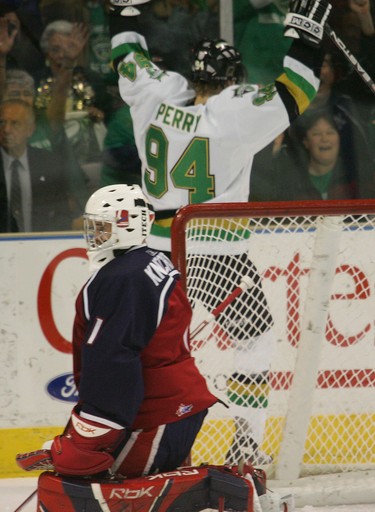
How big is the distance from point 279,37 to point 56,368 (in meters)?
1.50

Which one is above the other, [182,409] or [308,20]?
[308,20]

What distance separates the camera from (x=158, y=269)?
8.29ft

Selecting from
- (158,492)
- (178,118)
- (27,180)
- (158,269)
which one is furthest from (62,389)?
(158,269)

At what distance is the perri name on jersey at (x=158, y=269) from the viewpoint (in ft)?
8.16

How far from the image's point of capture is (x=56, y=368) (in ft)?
13.0

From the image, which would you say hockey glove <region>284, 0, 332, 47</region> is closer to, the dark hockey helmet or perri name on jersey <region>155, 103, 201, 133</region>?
the dark hockey helmet

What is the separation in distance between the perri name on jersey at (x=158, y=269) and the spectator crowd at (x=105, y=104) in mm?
1658

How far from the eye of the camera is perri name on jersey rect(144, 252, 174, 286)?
2.49m

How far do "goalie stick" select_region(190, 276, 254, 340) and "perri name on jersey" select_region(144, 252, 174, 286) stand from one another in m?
0.66

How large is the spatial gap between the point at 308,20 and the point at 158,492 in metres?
1.70

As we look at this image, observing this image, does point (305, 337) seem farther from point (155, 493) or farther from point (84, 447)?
point (84, 447)

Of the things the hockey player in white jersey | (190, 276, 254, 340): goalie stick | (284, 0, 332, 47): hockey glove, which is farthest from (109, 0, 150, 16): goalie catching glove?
(190, 276, 254, 340): goalie stick

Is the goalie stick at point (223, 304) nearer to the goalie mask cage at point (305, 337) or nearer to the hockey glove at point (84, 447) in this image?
the goalie mask cage at point (305, 337)

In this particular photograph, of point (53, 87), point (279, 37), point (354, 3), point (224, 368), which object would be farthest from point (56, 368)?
point (354, 3)
